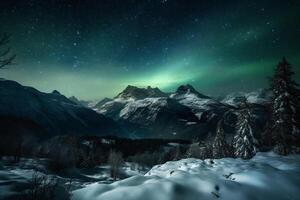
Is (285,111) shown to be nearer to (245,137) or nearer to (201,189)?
(245,137)

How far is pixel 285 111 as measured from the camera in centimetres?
2358

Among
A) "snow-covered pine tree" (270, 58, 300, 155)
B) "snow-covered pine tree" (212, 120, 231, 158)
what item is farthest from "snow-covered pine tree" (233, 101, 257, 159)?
"snow-covered pine tree" (212, 120, 231, 158)

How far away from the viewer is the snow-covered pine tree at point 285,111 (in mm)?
23172

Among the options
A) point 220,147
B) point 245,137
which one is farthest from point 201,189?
point 220,147

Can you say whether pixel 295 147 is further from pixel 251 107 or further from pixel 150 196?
pixel 150 196

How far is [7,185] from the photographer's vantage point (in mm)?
6234

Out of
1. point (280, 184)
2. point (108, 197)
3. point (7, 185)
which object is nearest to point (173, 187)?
point (108, 197)

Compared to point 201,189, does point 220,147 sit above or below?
below

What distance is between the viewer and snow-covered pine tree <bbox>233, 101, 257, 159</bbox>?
30.9 metres

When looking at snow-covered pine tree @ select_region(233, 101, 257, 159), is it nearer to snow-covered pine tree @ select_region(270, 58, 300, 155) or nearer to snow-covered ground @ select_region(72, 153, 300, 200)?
snow-covered pine tree @ select_region(270, 58, 300, 155)

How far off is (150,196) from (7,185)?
4.57 m

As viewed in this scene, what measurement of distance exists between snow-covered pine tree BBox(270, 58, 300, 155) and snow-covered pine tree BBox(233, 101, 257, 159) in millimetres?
6584

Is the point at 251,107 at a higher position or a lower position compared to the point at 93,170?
higher

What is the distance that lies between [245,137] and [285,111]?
915 cm
